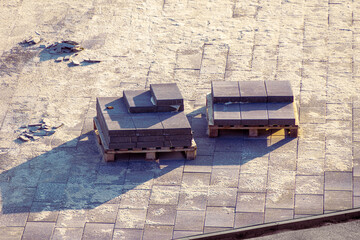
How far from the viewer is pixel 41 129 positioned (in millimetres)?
16438

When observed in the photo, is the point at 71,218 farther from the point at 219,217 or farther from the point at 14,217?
the point at 219,217

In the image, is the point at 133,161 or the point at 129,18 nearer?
the point at 133,161

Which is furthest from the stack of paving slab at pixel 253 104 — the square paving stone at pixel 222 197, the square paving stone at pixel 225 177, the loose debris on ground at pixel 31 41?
the loose debris on ground at pixel 31 41

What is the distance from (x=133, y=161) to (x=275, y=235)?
3.61m

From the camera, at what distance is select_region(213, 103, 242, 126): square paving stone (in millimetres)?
15539

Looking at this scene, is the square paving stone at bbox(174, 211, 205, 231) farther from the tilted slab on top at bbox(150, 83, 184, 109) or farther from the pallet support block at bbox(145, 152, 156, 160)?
the tilted slab on top at bbox(150, 83, 184, 109)

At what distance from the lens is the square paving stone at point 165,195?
14.3 m

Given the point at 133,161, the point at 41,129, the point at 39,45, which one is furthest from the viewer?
the point at 39,45

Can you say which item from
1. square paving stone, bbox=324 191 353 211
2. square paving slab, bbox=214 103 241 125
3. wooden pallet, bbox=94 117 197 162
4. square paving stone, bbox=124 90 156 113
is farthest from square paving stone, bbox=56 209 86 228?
square paving stone, bbox=324 191 353 211

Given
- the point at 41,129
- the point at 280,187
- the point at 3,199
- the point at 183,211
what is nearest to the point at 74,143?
the point at 41,129

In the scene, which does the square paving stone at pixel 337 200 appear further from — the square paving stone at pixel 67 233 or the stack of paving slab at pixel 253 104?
the square paving stone at pixel 67 233

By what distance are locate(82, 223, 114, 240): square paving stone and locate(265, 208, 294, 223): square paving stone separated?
9.85 feet

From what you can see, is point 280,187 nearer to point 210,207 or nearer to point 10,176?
point 210,207

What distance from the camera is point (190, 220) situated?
13.8 m
